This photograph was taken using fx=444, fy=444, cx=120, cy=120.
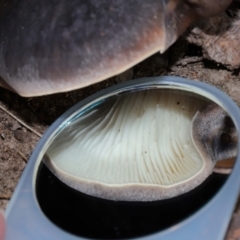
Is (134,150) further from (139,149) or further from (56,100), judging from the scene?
(56,100)

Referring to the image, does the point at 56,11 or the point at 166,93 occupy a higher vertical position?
the point at 56,11

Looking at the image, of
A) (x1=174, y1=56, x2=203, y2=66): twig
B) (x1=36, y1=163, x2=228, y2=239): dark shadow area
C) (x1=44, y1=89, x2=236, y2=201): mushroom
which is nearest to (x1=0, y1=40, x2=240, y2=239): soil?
(x1=174, y1=56, x2=203, y2=66): twig

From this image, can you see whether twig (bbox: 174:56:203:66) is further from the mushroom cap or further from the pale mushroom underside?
the mushroom cap

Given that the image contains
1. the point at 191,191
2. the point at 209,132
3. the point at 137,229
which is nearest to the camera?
the point at 137,229

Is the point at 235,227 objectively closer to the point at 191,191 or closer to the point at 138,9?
the point at 191,191

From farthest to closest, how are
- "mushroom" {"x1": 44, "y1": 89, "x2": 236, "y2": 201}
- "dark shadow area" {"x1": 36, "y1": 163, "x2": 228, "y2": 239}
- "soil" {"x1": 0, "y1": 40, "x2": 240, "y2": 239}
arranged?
"soil" {"x1": 0, "y1": 40, "x2": 240, "y2": 239} < "mushroom" {"x1": 44, "y1": 89, "x2": 236, "y2": 201} < "dark shadow area" {"x1": 36, "y1": 163, "x2": 228, "y2": 239}

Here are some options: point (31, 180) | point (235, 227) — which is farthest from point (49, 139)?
point (235, 227)

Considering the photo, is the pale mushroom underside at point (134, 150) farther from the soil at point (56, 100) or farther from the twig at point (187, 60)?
the twig at point (187, 60)
